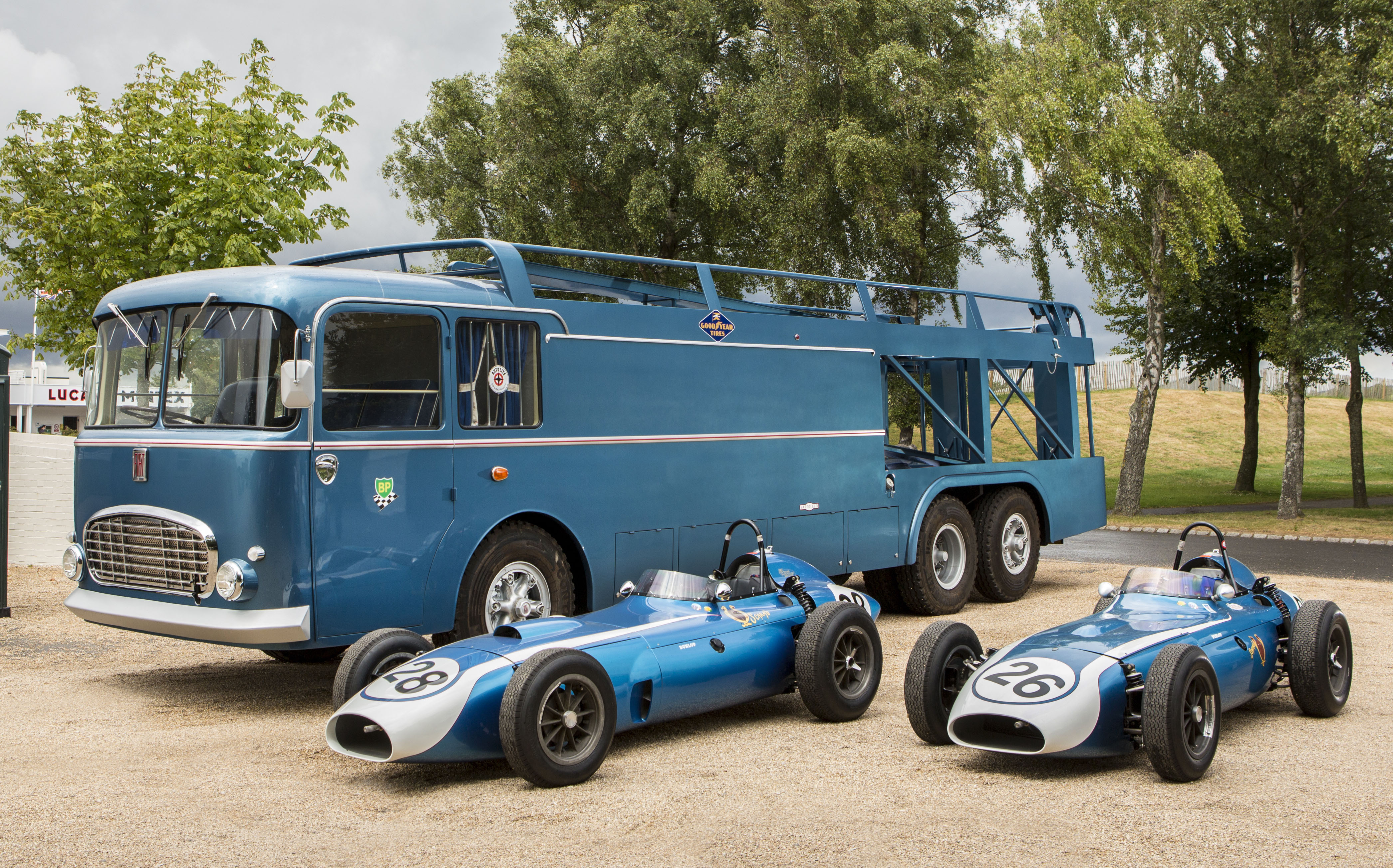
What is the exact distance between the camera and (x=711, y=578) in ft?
24.8

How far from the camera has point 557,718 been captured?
229 inches

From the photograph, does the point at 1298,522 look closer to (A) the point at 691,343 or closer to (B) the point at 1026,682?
(A) the point at 691,343

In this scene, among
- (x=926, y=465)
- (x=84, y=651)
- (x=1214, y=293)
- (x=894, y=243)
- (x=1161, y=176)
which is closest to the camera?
(x=84, y=651)

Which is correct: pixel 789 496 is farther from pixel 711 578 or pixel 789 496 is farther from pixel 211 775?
pixel 211 775

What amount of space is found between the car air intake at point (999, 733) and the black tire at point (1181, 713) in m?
0.53

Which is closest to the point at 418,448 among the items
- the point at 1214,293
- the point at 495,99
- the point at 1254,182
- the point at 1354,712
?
the point at 1354,712

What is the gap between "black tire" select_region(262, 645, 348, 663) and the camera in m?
9.13

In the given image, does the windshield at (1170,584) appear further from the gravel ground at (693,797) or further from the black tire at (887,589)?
the black tire at (887,589)

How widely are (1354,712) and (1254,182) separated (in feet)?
67.3

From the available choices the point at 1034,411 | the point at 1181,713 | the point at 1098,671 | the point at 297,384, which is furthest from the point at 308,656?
the point at 1034,411

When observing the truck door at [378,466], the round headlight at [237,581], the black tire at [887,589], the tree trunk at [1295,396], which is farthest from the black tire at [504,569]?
the tree trunk at [1295,396]

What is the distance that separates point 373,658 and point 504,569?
5.93 feet

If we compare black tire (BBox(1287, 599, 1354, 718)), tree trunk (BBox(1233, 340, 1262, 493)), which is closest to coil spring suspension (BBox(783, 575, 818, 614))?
black tire (BBox(1287, 599, 1354, 718))

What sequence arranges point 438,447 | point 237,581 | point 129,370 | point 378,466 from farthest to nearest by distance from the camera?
1. point 129,370
2. point 438,447
3. point 378,466
4. point 237,581
